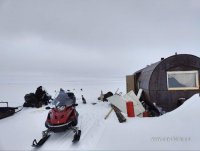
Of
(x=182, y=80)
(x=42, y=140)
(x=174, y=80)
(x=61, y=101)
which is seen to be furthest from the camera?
(x=174, y=80)

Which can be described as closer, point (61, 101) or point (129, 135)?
point (129, 135)

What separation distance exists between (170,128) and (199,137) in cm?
103

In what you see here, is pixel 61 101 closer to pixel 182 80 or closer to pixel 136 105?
pixel 136 105

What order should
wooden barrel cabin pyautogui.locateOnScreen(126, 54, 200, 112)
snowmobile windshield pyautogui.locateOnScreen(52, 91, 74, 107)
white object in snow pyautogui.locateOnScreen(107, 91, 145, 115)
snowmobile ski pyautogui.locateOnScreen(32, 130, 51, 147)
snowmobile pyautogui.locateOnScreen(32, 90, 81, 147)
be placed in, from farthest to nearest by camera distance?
1. wooden barrel cabin pyautogui.locateOnScreen(126, 54, 200, 112)
2. white object in snow pyautogui.locateOnScreen(107, 91, 145, 115)
3. snowmobile windshield pyautogui.locateOnScreen(52, 91, 74, 107)
4. snowmobile pyautogui.locateOnScreen(32, 90, 81, 147)
5. snowmobile ski pyautogui.locateOnScreen(32, 130, 51, 147)

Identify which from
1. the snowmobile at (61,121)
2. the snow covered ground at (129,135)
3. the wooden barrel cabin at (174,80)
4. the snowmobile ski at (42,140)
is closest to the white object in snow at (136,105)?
the wooden barrel cabin at (174,80)

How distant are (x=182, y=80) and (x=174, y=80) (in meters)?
0.48

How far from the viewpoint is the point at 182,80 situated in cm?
1259

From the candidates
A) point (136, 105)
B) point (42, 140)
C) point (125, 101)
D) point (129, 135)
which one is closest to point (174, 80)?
point (136, 105)

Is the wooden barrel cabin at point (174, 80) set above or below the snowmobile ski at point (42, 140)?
above

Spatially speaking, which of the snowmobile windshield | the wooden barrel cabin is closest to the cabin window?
the wooden barrel cabin

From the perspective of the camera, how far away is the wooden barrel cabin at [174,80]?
12461 mm

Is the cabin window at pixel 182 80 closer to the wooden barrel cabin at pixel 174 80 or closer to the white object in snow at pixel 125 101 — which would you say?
the wooden barrel cabin at pixel 174 80

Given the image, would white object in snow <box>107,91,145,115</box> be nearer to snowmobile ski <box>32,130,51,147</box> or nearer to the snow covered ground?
the snow covered ground

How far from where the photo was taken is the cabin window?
12.5m
